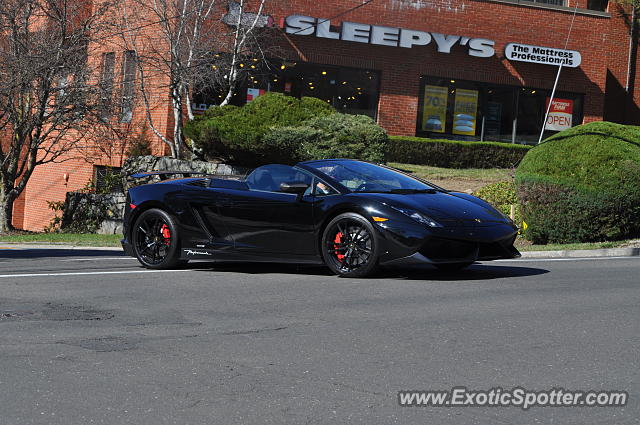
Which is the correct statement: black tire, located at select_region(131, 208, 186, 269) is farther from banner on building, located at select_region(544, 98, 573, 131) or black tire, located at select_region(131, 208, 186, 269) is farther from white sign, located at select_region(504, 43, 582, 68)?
banner on building, located at select_region(544, 98, 573, 131)

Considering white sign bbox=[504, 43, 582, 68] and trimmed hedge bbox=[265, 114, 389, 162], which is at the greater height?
white sign bbox=[504, 43, 582, 68]

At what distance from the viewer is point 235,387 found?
4.98 m

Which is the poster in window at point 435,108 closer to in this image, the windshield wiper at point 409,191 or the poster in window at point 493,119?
the poster in window at point 493,119

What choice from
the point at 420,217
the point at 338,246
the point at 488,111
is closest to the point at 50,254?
the point at 338,246

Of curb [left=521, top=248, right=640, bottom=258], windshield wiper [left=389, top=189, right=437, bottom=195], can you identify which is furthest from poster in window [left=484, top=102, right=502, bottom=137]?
windshield wiper [left=389, top=189, right=437, bottom=195]

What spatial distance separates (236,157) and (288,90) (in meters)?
5.52

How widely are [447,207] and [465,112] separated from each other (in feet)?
63.0

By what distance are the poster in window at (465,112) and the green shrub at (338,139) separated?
25.5 ft

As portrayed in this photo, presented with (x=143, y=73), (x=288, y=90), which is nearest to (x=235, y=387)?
(x=143, y=73)

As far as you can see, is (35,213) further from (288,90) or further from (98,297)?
(98,297)

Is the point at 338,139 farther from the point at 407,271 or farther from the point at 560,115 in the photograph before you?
the point at 560,115

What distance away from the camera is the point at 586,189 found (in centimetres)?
1473

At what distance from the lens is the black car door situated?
9.52 meters

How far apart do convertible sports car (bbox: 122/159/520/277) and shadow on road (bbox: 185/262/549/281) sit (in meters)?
0.24
